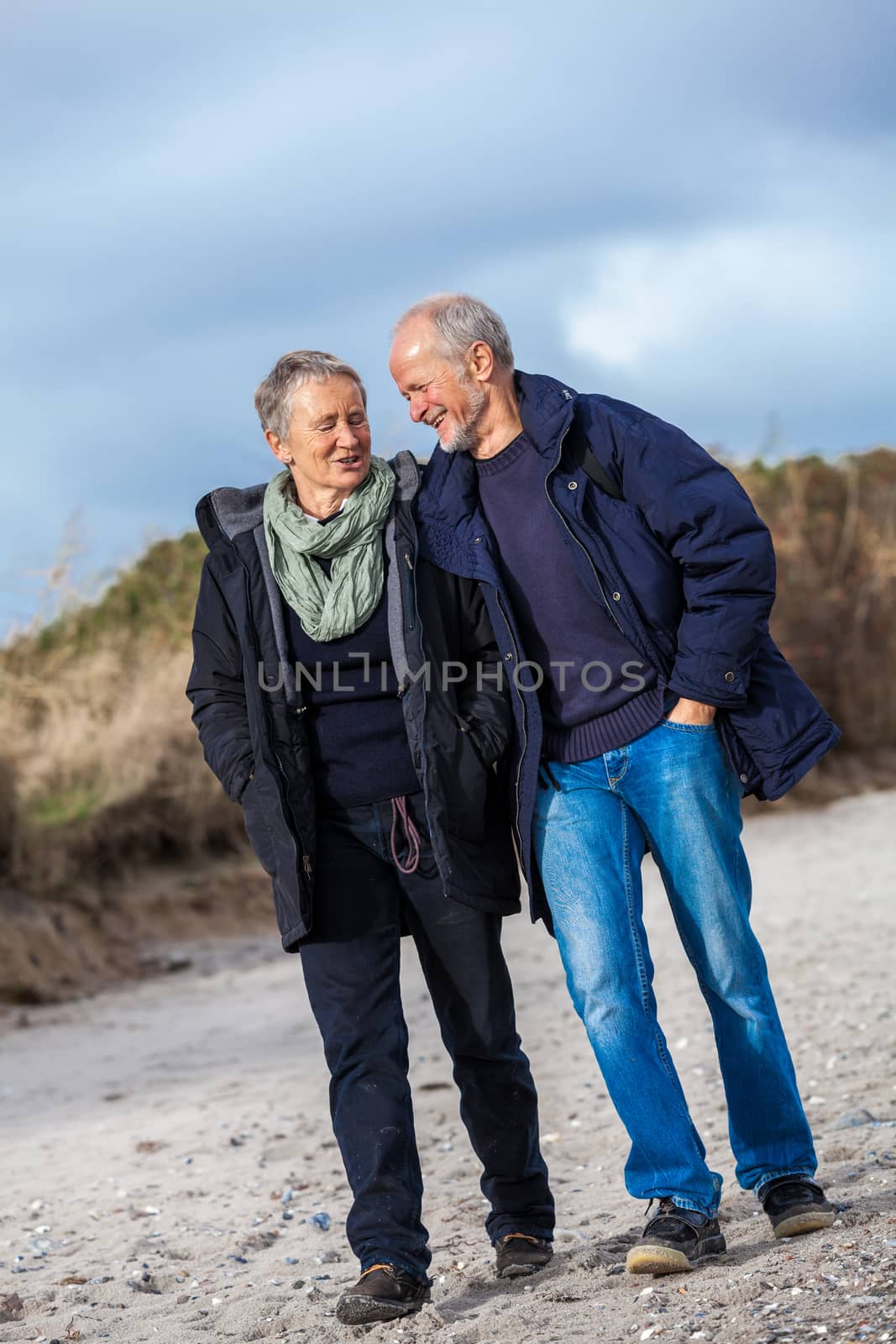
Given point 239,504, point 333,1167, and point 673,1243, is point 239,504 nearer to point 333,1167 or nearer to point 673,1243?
point 673,1243

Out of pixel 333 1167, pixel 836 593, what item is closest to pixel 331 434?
pixel 333 1167

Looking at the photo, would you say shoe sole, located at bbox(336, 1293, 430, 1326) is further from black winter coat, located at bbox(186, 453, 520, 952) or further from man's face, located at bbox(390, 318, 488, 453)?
man's face, located at bbox(390, 318, 488, 453)

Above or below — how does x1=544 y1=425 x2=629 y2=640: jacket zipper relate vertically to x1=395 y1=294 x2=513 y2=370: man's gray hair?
below

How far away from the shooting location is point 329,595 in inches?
146

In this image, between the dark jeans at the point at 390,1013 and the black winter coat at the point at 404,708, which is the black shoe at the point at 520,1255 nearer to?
the dark jeans at the point at 390,1013

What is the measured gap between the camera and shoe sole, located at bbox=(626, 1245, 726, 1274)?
355 centimetres

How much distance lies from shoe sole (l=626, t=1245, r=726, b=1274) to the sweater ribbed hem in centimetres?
118

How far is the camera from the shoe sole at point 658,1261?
140 inches

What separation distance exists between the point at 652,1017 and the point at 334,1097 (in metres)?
0.83

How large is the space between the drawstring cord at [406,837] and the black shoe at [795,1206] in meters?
1.24

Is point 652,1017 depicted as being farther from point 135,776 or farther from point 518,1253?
point 135,776

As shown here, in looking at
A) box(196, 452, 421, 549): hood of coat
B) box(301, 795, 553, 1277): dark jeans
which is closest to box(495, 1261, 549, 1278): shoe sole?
box(301, 795, 553, 1277): dark jeans

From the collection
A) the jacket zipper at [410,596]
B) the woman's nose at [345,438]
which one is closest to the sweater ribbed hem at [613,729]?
the jacket zipper at [410,596]

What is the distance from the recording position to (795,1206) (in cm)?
376
